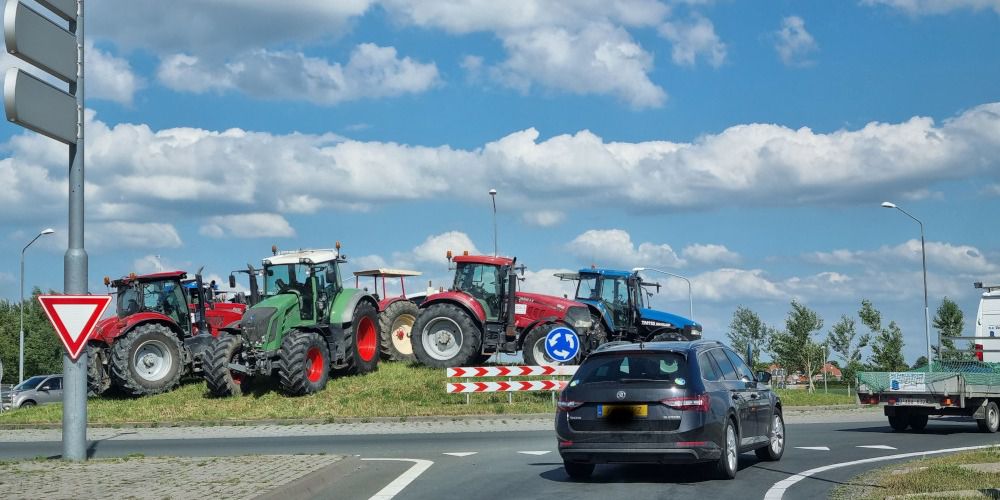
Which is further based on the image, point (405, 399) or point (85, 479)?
point (405, 399)

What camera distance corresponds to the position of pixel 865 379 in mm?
21562

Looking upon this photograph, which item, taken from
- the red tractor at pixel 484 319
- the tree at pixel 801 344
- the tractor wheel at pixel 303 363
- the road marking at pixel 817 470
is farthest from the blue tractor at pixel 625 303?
the tree at pixel 801 344

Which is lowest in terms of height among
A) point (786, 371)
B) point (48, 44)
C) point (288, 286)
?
point (786, 371)

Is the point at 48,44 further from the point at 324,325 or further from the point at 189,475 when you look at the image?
the point at 324,325

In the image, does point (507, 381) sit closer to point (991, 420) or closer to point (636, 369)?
point (991, 420)

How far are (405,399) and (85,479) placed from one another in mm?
15399

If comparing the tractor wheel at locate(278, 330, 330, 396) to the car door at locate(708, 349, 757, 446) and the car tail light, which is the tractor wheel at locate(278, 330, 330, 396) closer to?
the car door at locate(708, 349, 757, 446)

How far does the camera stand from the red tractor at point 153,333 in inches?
1124

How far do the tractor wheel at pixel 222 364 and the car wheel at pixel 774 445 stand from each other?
49.2ft

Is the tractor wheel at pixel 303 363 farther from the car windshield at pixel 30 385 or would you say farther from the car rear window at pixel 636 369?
the car windshield at pixel 30 385

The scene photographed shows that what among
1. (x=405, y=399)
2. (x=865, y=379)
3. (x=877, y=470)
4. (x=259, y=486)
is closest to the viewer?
(x=259, y=486)

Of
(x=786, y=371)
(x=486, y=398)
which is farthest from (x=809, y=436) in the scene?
(x=786, y=371)

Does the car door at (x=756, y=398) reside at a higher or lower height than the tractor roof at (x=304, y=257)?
lower

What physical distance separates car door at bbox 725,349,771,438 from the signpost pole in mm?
7937
